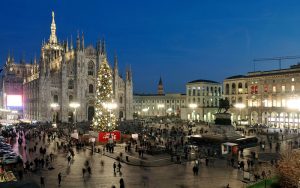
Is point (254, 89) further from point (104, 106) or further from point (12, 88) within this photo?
point (12, 88)

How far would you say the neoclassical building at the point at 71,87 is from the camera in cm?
8050

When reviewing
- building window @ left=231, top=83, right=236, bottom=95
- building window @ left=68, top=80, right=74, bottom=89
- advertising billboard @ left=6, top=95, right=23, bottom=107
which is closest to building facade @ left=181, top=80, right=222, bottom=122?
building window @ left=231, top=83, right=236, bottom=95

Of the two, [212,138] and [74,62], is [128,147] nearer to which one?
[212,138]

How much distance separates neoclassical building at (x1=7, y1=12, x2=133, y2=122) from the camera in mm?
80500

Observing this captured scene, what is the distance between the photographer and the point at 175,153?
1513 inches

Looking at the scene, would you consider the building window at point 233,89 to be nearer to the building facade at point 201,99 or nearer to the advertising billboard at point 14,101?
the building facade at point 201,99

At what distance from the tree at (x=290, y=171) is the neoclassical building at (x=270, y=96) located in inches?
2171

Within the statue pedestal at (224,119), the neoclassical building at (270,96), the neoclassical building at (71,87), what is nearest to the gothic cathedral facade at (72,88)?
the neoclassical building at (71,87)

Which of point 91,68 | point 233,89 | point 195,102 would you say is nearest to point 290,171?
point 91,68

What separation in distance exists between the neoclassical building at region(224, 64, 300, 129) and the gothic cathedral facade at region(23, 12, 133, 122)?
1183 inches

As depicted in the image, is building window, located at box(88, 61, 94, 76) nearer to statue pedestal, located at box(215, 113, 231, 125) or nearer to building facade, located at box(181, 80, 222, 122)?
building facade, located at box(181, 80, 222, 122)

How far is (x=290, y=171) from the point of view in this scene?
17234mm

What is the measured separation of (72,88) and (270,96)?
47921mm

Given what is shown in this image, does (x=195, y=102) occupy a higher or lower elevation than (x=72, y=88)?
lower
